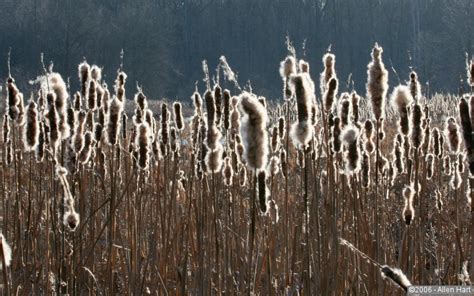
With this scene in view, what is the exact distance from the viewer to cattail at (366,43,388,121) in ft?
8.18

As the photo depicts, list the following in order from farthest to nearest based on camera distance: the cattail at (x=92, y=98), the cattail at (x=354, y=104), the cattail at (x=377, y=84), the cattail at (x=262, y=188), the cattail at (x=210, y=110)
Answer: the cattail at (x=354, y=104), the cattail at (x=92, y=98), the cattail at (x=377, y=84), the cattail at (x=210, y=110), the cattail at (x=262, y=188)

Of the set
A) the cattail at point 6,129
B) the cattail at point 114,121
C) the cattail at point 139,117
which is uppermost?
the cattail at point 6,129

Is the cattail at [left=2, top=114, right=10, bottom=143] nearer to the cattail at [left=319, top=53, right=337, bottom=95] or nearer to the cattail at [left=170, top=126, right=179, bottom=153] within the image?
the cattail at [left=170, top=126, right=179, bottom=153]

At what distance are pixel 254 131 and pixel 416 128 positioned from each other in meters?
1.06

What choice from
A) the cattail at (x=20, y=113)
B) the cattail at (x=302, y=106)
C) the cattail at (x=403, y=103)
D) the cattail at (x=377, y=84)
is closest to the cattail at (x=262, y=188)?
the cattail at (x=302, y=106)

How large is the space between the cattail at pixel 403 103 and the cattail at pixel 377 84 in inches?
4.2

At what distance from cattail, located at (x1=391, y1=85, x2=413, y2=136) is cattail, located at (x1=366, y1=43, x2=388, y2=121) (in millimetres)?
107

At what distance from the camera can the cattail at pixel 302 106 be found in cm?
199

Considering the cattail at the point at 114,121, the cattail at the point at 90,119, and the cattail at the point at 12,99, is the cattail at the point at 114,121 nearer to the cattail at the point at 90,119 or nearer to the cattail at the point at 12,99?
the cattail at the point at 12,99

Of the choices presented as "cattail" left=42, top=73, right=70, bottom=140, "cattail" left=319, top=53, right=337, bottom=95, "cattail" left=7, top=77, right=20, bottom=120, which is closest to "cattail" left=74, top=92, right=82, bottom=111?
"cattail" left=7, top=77, right=20, bottom=120

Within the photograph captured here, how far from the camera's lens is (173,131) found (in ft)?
13.0

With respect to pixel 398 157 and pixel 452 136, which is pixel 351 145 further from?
pixel 398 157

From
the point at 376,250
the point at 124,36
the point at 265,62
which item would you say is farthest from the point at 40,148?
the point at 265,62

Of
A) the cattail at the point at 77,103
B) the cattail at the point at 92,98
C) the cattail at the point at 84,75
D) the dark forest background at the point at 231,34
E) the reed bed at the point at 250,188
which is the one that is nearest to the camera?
the reed bed at the point at 250,188
